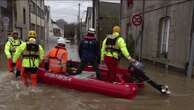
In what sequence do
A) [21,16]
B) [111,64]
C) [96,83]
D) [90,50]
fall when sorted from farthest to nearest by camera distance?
[21,16]
[90,50]
[111,64]
[96,83]

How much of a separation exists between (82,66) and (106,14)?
3046cm

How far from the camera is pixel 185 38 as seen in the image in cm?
1520

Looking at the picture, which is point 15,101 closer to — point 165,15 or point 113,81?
point 113,81

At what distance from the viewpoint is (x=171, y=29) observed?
55.7 ft

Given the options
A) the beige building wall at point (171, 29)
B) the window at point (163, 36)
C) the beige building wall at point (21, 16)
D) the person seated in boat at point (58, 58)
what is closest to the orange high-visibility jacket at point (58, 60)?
the person seated in boat at point (58, 58)

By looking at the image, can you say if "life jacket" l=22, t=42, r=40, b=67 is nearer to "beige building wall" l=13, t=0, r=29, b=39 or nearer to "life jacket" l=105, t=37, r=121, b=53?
"life jacket" l=105, t=37, r=121, b=53

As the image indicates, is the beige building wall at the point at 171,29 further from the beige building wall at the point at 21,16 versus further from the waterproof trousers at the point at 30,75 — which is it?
the beige building wall at the point at 21,16

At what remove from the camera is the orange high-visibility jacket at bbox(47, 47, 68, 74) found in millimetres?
10398

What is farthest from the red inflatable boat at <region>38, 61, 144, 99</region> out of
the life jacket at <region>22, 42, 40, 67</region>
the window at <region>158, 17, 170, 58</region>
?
the window at <region>158, 17, 170, 58</region>

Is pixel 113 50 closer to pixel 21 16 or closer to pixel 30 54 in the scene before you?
pixel 30 54

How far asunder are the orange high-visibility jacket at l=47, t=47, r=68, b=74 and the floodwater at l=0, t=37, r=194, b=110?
0.58 metres

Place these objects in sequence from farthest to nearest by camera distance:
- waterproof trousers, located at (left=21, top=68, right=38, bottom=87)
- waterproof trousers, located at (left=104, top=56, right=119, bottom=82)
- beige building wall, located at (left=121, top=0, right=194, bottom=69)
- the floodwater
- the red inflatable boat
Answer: beige building wall, located at (left=121, top=0, right=194, bottom=69) < waterproof trousers, located at (left=104, top=56, right=119, bottom=82) < waterproof trousers, located at (left=21, top=68, right=38, bottom=87) < the red inflatable boat < the floodwater

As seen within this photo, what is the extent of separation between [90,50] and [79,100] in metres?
2.19

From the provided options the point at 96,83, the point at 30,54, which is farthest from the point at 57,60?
the point at 96,83
